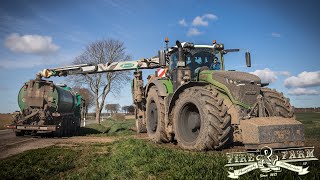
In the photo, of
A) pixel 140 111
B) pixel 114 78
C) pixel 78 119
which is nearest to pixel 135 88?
pixel 140 111

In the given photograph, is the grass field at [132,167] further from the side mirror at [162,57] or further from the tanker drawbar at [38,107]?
the tanker drawbar at [38,107]

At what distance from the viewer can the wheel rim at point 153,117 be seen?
10586 mm

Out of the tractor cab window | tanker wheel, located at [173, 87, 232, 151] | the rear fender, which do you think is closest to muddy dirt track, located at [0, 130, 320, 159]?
tanker wheel, located at [173, 87, 232, 151]

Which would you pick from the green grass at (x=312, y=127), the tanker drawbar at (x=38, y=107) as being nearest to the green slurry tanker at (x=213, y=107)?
the green grass at (x=312, y=127)

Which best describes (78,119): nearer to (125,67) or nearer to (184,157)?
(125,67)

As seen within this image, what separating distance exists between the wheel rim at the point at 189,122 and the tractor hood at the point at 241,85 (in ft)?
3.77

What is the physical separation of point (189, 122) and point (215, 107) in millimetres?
1589

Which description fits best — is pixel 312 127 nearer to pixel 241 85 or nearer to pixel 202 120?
pixel 241 85

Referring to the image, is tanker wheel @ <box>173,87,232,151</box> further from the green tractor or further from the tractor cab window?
the tractor cab window

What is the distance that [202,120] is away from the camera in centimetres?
670

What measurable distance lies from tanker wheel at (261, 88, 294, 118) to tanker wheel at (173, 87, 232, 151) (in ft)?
4.78

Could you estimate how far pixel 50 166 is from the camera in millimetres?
6082

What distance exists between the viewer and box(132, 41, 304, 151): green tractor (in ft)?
18.1

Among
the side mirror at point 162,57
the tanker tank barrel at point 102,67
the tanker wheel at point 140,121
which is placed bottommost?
the tanker wheel at point 140,121
